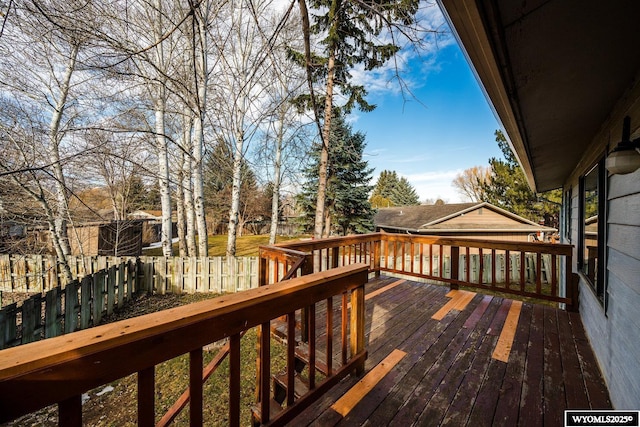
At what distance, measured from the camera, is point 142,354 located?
3.09ft

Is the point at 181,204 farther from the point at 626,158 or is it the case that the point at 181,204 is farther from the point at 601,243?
the point at 626,158

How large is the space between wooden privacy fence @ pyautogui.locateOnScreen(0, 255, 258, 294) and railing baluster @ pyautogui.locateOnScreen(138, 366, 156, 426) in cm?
602

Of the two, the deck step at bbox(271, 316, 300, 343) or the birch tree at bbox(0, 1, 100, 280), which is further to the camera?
the birch tree at bbox(0, 1, 100, 280)

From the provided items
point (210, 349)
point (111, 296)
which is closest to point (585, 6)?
point (210, 349)

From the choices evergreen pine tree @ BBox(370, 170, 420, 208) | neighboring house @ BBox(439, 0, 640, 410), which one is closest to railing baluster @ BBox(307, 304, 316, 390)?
neighboring house @ BBox(439, 0, 640, 410)

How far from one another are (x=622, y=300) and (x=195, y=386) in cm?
270

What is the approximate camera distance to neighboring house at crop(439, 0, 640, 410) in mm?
1125

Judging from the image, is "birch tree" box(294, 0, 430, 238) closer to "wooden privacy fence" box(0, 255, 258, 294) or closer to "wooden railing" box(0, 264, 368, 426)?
"wooden railing" box(0, 264, 368, 426)

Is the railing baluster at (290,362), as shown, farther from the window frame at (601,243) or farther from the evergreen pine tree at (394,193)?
the evergreen pine tree at (394,193)

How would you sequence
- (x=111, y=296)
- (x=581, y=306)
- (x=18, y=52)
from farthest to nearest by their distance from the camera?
(x=111, y=296) < (x=18, y=52) < (x=581, y=306)

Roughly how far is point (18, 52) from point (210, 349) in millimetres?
6322

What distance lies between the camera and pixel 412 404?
6.03 ft

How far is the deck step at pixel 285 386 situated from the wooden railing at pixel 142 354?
6.1 inches

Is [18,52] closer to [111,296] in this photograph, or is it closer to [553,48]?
[111,296]
